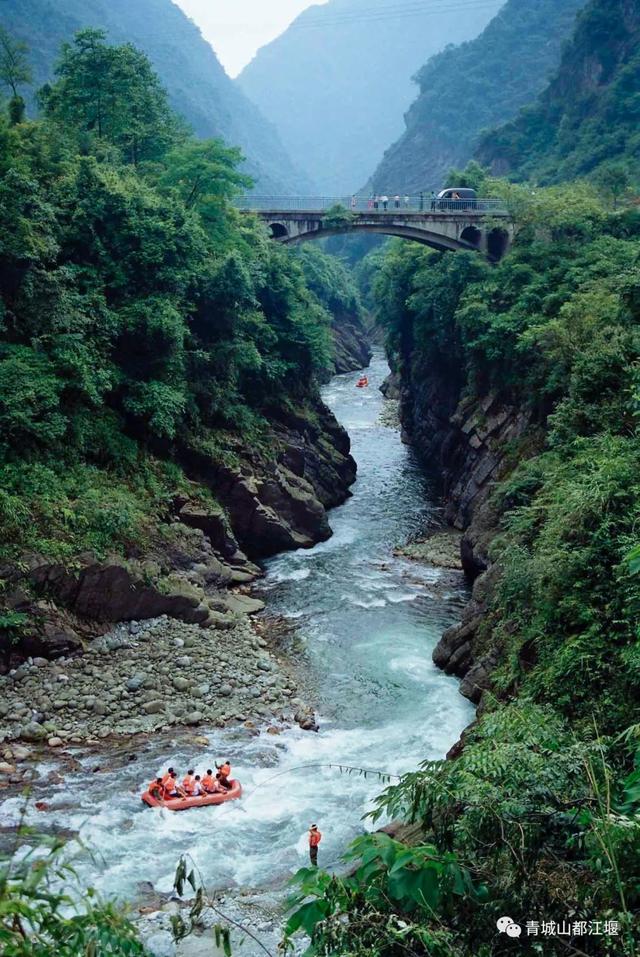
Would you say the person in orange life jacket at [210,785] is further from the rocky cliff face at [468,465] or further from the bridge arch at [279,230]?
the bridge arch at [279,230]

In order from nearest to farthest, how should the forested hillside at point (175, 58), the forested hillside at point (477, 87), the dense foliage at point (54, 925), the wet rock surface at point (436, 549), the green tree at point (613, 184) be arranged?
the dense foliage at point (54, 925)
the wet rock surface at point (436, 549)
the green tree at point (613, 184)
the forested hillside at point (175, 58)
the forested hillside at point (477, 87)

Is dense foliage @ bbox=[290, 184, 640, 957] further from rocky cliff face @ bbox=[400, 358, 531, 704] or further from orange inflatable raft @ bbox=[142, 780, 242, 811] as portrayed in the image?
orange inflatable raft @ bbox=[142, 780, 242, 811]

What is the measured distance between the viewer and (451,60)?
120 m

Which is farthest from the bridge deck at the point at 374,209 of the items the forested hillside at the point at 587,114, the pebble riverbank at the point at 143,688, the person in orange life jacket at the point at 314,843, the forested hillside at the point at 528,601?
the person in orange life jacket at the point at 314,843

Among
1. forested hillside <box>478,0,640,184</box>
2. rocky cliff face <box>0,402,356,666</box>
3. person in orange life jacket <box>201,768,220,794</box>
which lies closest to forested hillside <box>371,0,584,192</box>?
forested hillside <box>478,0,640,184</box>

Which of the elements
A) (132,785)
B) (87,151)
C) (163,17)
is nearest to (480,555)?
(132,785)

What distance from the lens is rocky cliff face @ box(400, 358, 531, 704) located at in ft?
62.7

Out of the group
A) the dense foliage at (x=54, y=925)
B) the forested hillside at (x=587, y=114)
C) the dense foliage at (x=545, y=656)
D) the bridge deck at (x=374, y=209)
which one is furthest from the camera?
the forested hillside at (x=587, y=114)

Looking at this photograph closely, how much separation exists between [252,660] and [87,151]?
20917 mm

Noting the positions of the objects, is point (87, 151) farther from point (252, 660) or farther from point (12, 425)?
point (252, 660)

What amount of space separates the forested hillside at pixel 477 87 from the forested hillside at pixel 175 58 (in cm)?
2867

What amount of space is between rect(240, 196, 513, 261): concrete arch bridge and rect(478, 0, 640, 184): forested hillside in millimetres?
13428

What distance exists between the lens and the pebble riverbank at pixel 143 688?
52.6 feet

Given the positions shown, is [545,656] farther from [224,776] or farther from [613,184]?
[613,184]
